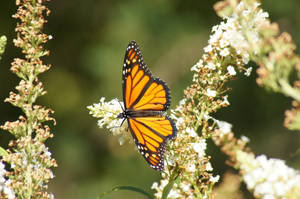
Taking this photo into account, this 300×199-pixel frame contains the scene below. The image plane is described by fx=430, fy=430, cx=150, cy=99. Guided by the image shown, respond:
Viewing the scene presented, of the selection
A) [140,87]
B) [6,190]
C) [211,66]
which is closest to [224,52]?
[211,66]

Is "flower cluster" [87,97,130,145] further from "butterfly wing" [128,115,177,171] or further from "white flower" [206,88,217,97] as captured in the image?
"white flower" [206,88,217,97]

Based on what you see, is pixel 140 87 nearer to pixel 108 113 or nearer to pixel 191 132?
pixel 108 113

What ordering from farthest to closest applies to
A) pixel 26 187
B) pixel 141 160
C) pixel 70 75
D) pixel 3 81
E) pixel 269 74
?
pixel 70 75 → pixel 3 81 → pixel 141 160 → pixel 26 187 → pixel 269 74

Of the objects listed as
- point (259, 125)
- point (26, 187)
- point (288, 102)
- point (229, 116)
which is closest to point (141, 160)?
point (229, 116)

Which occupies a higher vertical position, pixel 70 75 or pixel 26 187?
pixel 70 75

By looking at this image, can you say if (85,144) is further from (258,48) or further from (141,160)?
(258,48)

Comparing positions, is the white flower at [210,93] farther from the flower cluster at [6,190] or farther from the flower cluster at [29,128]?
the flower cluster at [6,190]
